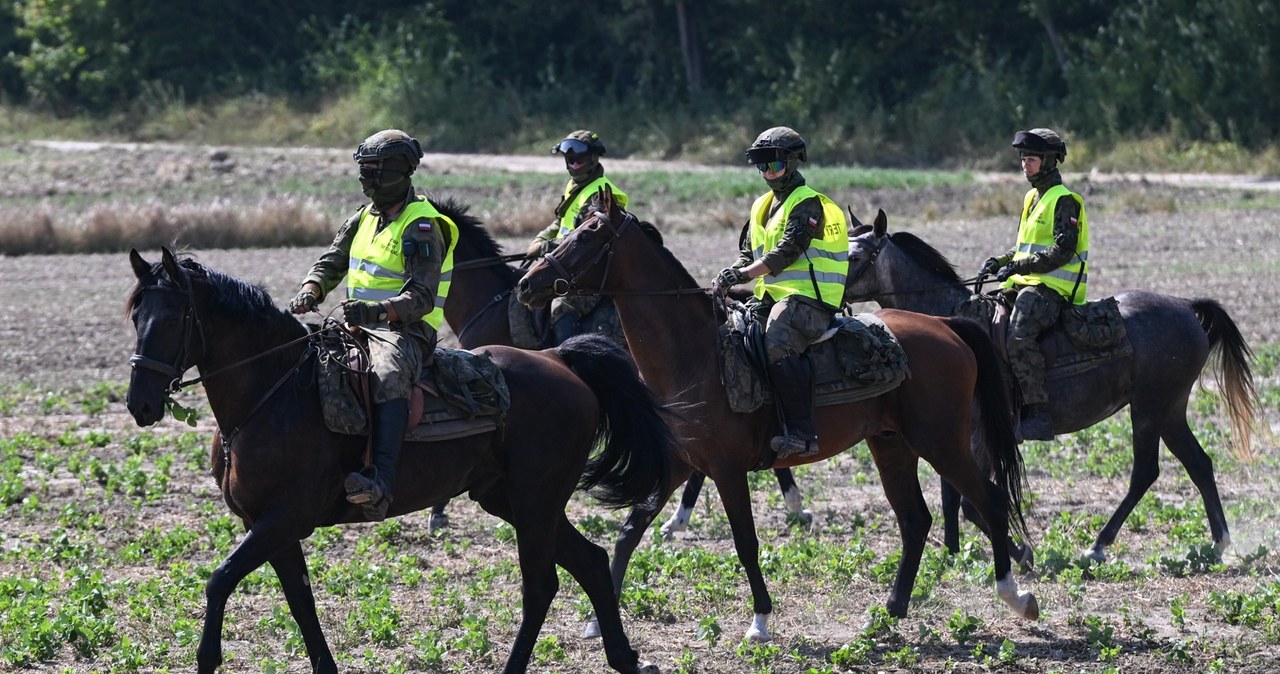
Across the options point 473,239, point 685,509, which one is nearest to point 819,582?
point 685,509

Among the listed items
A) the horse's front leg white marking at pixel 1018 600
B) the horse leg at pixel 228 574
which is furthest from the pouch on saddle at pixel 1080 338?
the horse leg at pixel 228 574

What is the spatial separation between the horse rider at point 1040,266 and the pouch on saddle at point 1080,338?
0.23ft

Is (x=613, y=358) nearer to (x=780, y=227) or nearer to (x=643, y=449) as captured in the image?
(x=643, y=449)

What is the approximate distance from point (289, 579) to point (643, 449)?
1.92 m

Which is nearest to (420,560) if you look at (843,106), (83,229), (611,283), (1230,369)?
(611,283)

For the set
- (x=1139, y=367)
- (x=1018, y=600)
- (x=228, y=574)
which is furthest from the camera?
(x=1139, y=367)

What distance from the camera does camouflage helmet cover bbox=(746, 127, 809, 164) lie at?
31.9 ft

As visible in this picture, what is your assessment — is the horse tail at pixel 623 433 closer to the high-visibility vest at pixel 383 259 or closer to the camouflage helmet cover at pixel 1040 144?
the high-visibility vest at pixel 383 259

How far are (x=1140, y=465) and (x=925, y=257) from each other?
208cm

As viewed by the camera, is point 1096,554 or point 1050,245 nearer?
point 1096,554

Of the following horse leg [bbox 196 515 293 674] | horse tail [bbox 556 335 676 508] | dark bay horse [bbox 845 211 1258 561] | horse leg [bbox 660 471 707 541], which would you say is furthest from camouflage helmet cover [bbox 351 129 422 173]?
dark bay horse [bbox 845 211 1258 561]

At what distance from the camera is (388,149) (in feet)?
27.3

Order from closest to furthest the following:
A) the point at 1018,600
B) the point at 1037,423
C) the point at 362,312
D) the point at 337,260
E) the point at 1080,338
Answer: the point at 362,312
the point at 337,260
the point at 1018,600
the point at 1080,338
the point at 1037,423

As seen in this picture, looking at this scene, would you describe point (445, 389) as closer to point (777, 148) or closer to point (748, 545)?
point (748, 545)
